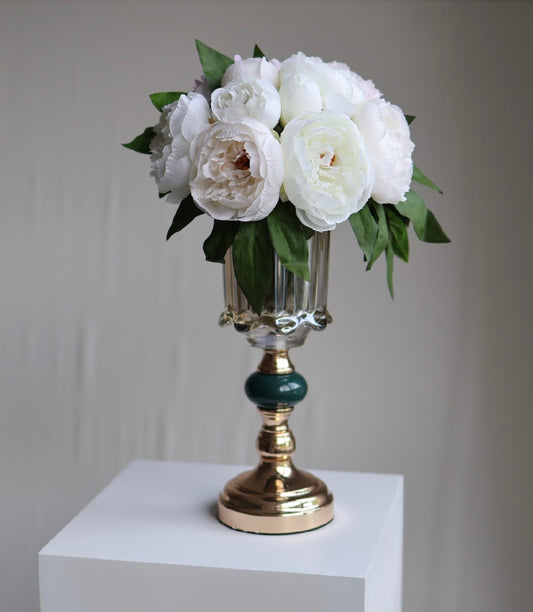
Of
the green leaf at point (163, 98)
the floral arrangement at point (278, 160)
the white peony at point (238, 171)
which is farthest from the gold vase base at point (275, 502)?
the green leaf at point (163, 98)

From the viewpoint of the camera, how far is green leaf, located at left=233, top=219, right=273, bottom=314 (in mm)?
1019

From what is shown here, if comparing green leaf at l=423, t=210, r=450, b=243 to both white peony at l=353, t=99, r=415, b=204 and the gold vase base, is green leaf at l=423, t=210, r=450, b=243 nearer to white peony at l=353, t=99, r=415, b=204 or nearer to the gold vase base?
white peony at l=353, t=99, r=415, b=204

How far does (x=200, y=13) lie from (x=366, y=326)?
0.68 m

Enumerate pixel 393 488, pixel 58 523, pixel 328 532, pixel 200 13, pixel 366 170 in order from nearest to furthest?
pixel 366 170 < pixel 328 532 < pixel 393 488 < pixel 200 13 < pixel 58 523

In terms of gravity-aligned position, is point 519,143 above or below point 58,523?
above

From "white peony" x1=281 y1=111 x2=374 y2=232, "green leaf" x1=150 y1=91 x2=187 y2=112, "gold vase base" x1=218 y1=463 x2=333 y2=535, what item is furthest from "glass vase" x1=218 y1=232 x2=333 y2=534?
"green leaf" x1=150 y1=91 x2=187 y2=112

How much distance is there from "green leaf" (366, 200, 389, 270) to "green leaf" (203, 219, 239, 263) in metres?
0.16

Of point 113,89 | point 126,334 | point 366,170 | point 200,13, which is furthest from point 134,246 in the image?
point 366,170

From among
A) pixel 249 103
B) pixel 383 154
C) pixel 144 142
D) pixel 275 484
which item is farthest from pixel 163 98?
pixel 275 484

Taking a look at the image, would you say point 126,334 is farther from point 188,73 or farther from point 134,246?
point 188,73

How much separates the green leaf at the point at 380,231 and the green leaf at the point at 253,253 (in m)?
0.12

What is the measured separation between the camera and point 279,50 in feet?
5.75

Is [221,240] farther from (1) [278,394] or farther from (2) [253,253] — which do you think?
(1) [278,394]

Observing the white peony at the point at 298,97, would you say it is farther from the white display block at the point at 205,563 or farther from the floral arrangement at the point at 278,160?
the white display block at the point at 205,563
